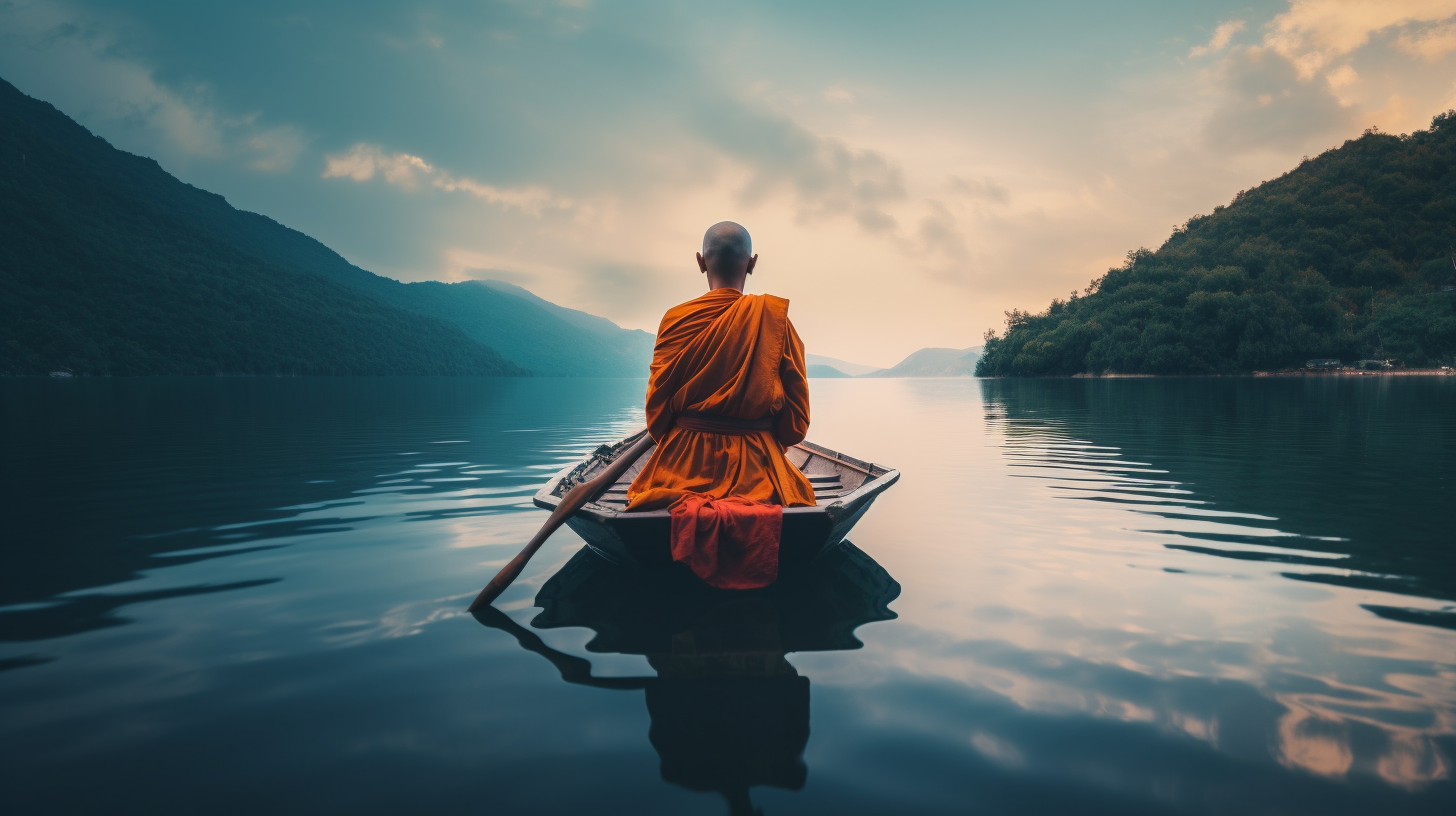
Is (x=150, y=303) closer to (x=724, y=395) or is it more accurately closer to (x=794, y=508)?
(x=724, y=395)

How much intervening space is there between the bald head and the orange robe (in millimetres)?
202

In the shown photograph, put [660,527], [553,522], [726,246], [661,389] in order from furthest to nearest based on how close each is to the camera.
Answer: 1. [726,246]
2. [661,389]
3. [553,522]
4. [660,527]

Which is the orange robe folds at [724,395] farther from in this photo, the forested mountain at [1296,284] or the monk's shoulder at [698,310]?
the forested mountain at [1296,284]

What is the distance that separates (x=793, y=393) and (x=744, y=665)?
6.51 ft

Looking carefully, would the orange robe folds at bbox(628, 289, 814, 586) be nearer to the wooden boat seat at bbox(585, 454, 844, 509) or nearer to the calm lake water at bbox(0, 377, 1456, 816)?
the calm lake water at bbox(0, 377, 1456, 816)

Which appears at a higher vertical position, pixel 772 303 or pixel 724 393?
pixel 772 303

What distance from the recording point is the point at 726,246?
457cm

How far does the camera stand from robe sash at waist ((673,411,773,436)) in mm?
4441

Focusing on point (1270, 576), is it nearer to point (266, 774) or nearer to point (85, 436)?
point (266, 774)

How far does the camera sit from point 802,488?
180 inches

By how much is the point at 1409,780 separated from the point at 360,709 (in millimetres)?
4256

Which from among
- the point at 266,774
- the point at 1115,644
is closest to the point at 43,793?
the point at 266,774

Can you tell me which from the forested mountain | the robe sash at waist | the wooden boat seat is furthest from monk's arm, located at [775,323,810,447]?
the forested mountain

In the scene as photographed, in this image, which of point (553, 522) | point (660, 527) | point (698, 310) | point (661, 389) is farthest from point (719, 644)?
point (698, 310)
